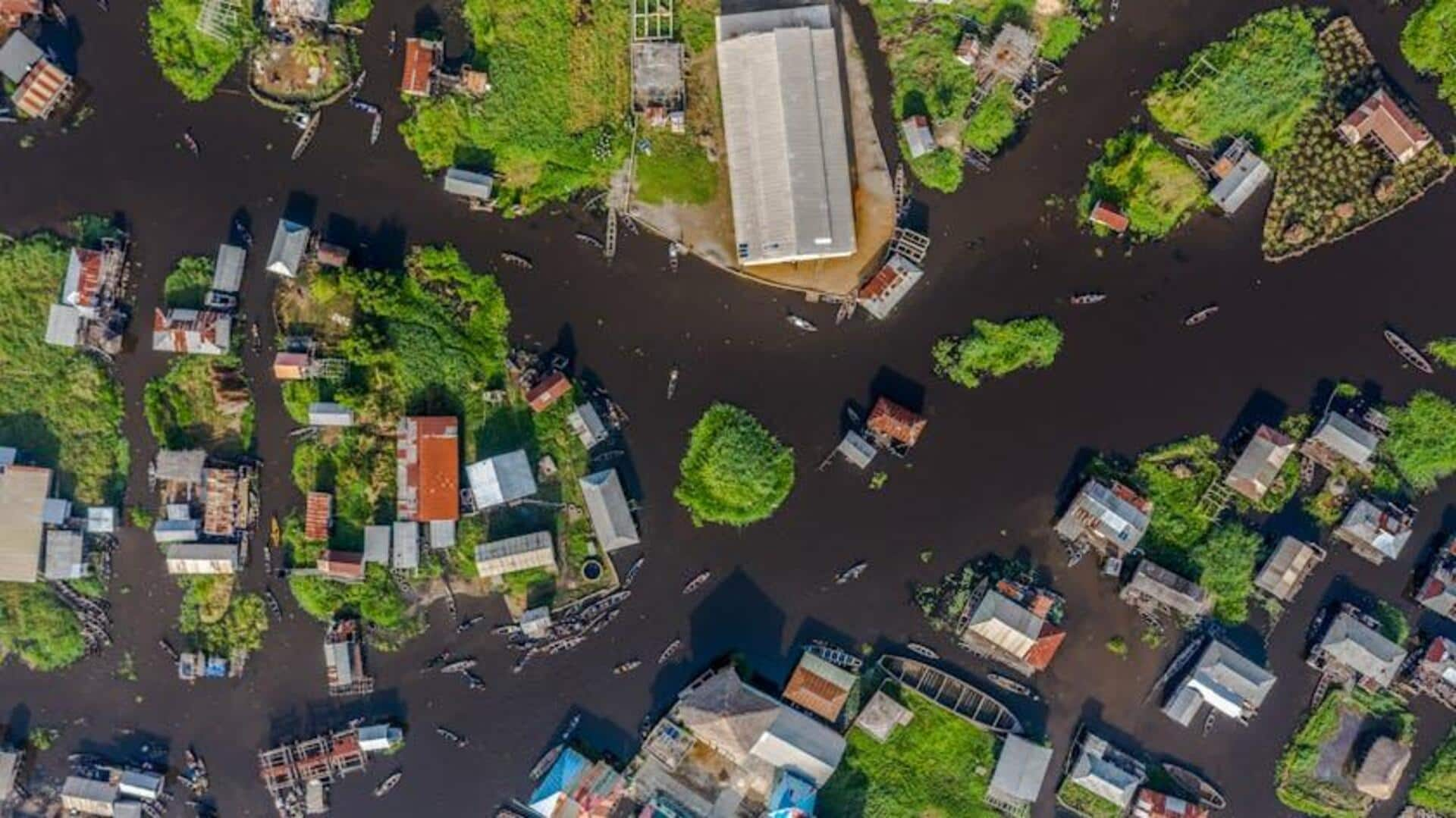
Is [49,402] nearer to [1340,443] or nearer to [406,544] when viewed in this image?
[406,544]

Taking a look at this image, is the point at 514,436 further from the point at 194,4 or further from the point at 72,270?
the point at 194,4

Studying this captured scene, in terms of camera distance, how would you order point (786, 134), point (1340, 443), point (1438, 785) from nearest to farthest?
point (786, 134) < point (1340, 443) < point (1438, 785)

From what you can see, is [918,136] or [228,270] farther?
[228,270]

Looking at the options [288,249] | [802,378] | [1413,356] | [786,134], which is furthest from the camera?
[802,378]

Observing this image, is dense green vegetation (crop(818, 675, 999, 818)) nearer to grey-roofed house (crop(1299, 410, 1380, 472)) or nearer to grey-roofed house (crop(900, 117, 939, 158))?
grey-roofed house (crop(1299, 410, 1380, 472))

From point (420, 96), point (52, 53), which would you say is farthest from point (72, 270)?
point (420, 96)

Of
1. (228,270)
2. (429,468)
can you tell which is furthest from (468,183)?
(429,468)

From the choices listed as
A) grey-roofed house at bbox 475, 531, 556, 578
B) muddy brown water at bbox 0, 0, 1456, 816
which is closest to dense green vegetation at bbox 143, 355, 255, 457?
muddy brown water at bbox 0, 0, 1456, 816
